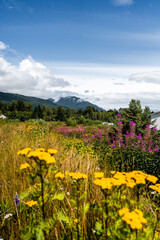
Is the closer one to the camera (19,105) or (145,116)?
(145,116)

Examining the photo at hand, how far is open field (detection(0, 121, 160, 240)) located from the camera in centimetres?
129

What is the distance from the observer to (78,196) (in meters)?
2.44

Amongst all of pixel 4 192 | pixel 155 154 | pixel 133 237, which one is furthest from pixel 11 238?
pixel 155 154

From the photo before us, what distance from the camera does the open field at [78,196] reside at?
4.25ft

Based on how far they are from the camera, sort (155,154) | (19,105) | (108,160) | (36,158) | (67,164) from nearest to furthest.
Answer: (36,158), (67,164), (155,154), (108,160), (19,105)

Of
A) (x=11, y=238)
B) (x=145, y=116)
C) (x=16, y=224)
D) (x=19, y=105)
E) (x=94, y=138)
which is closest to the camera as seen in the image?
(x=11, y=238)

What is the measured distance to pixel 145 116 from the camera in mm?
7598

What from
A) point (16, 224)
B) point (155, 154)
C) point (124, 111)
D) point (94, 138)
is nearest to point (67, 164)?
point (16, 224)

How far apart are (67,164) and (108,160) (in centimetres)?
182

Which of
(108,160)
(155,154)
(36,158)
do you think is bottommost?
(108,160)

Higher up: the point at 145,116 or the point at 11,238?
the point at 145,116

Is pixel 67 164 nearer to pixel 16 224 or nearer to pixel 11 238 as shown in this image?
→ pixel 16 224

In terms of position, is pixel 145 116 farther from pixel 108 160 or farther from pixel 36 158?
pixel 36 158

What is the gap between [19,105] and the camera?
9181 cm
